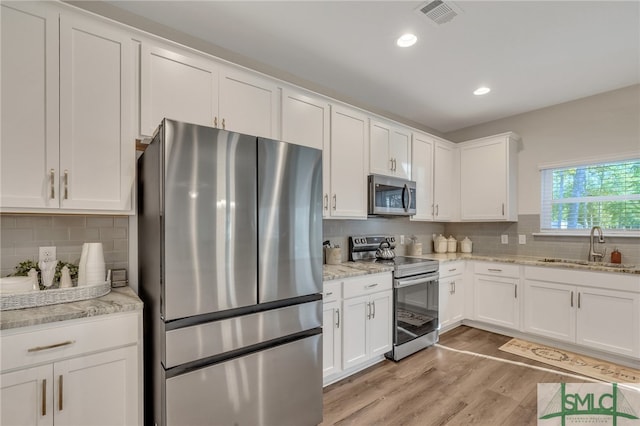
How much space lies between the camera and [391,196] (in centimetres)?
324

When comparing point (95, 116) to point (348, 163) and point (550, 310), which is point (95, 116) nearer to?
point (348, 163)

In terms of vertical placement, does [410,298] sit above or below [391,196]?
below

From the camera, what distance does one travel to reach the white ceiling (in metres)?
2.00

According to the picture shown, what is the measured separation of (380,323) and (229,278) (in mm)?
1656

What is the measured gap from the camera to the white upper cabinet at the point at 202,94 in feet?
6.07

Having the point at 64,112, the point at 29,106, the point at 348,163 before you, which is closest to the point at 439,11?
the point at 348,163

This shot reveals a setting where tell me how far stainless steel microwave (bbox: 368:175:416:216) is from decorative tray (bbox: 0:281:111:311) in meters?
2.30

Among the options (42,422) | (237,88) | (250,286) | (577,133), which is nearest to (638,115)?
(577,133)

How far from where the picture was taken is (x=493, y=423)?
6.48ft

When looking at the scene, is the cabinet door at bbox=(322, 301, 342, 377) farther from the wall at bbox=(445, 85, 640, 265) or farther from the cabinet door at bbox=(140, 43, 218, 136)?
the wall at bbox=(445, 85, 640, 265)

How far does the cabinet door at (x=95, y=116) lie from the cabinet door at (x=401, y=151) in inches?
98.2

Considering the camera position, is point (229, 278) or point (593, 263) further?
point (593, 263)

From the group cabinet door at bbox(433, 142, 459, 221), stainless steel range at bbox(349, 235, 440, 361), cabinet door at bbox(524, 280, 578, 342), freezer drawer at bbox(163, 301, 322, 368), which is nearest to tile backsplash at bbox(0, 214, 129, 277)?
freezer drawer at bbox(163, 301, 322, 368)

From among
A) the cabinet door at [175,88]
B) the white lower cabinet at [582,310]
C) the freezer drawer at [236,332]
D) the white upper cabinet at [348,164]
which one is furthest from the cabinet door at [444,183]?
the cabinet door at [175,88]
